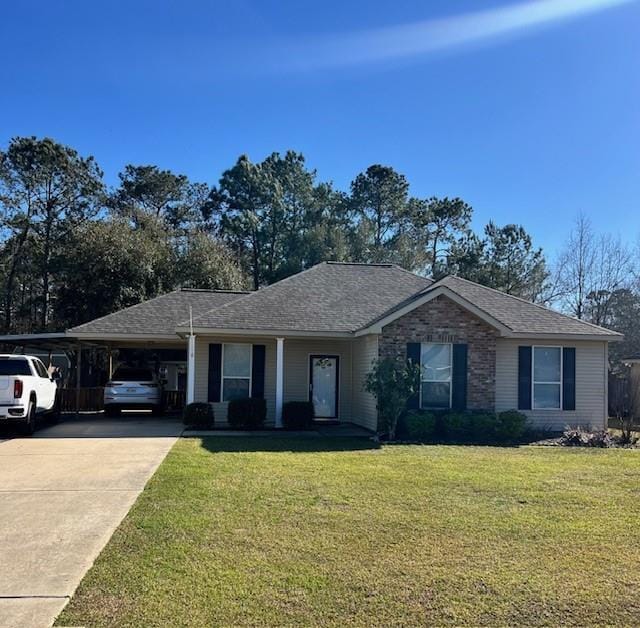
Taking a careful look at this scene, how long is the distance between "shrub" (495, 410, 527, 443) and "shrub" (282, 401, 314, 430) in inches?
188

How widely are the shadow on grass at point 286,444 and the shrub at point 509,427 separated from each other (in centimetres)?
322

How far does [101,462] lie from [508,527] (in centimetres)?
714

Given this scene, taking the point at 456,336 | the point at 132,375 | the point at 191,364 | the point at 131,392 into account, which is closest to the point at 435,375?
the point at 456,336

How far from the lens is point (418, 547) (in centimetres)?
612

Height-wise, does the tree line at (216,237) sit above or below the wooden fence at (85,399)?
above

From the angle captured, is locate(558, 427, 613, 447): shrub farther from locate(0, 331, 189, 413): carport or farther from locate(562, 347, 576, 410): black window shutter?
locate(0, 331, 189, 413): carport

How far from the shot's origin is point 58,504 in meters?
7.89

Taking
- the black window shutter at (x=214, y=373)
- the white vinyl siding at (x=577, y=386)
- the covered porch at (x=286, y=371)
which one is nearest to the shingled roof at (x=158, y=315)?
the black window shutter at (x=214, y=373)

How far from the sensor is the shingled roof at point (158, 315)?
19.0 meters

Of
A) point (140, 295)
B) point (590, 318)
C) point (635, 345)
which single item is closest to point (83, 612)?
point (140, 295)

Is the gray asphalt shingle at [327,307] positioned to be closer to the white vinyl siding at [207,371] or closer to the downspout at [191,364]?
the downspout at [191,364]

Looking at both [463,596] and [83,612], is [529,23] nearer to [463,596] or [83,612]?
[463,596]

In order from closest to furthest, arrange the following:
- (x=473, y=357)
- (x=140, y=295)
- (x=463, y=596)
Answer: (x=463, y=596) → (x=473, y=357) → (x=140, y=295)

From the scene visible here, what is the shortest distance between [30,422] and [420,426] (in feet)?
29.7
